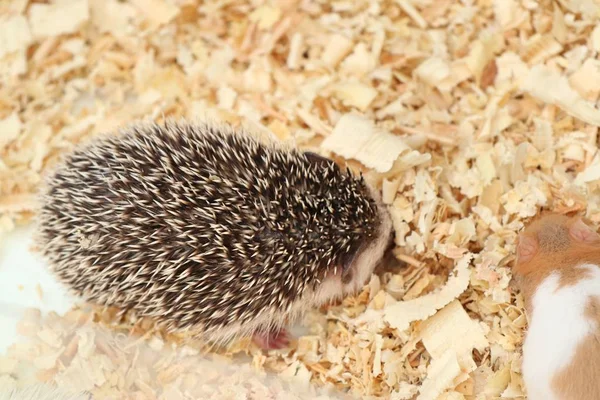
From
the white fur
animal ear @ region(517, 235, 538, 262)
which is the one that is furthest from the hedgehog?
the white fur

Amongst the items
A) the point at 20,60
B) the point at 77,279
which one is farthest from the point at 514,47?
the point at 20,60

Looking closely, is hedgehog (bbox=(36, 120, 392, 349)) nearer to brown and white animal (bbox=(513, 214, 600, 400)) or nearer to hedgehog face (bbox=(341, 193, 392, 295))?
hedgehog face (bbox=(341, 193, 392, 295))

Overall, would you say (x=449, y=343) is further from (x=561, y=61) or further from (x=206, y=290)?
(x=561, y=61)

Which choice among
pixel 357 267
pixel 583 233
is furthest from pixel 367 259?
pixel 583 233

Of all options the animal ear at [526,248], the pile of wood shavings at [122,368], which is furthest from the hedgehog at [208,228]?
the animal ear at [526,248]

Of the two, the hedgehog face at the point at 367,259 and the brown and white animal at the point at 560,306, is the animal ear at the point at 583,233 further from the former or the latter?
the hedgehog face at the point at 367,259
